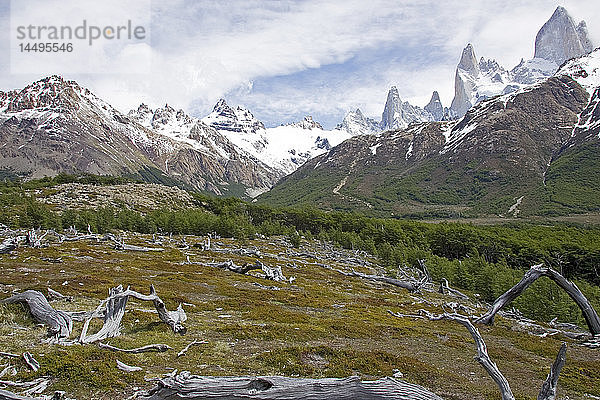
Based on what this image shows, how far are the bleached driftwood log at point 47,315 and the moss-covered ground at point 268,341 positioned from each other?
0.58m

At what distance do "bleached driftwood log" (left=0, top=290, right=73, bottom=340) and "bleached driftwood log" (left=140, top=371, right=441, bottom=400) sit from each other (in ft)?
A: 29.4

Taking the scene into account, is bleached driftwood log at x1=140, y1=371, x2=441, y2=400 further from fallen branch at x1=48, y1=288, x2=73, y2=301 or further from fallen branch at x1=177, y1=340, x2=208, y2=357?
fallen branch at x1=48, y1=288, x2=73, y2=301

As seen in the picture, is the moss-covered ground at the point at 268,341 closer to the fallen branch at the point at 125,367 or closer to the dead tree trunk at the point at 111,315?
the fallen branch at the point at 125,367

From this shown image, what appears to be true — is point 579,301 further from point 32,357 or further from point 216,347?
point 32,357

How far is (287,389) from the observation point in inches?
337

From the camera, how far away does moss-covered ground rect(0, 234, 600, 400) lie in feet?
44.4

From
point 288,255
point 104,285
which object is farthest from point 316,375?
point 288,255

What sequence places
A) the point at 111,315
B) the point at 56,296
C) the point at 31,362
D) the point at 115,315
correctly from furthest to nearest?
the point at 56,296 < the point at 115,315 < the point at 111,315 < the point at 31,362

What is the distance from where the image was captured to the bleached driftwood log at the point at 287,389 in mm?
8211

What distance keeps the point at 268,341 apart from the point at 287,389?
10777 mm

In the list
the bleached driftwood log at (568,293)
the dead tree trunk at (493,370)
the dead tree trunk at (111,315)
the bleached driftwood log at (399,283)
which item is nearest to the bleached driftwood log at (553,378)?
the dead tree trunk at (493,370)

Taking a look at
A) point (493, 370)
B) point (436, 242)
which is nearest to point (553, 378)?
point (493, 370)

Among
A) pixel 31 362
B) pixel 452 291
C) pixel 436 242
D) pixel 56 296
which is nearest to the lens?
pixel 31 362

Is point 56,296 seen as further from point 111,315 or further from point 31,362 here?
point 31,362
